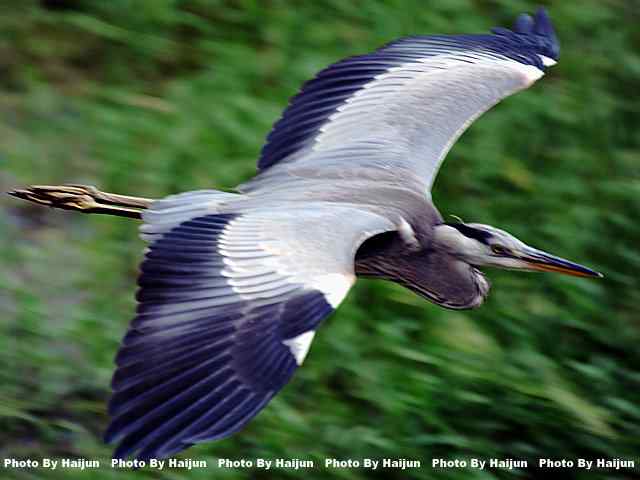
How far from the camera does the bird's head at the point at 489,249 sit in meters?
4.62

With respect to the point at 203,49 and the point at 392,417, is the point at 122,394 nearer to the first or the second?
the point at 392,417

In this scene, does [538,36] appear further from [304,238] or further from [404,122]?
[304,238]

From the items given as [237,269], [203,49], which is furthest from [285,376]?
[203,49]

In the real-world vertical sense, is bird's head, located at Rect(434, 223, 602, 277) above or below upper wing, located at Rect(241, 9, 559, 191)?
below

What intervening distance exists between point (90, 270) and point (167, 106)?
114 cm

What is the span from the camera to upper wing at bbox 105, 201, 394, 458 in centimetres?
349

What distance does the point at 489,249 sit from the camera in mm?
4660

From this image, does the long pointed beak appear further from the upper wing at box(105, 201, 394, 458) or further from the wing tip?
the wing tip

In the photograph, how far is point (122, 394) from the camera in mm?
3516

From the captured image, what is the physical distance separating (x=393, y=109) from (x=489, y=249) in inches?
26.0

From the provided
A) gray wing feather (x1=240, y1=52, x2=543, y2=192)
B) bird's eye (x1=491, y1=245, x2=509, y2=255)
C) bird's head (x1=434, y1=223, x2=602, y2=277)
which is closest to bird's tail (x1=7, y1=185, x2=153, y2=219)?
gray wing feather (x1=240, y1=52, x2=543, y2=192)

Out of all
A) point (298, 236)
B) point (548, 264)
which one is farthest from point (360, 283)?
point (298, 236)

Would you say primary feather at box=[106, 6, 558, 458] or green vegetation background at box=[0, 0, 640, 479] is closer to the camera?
primary feather at box=[106, 6, 558, 458]

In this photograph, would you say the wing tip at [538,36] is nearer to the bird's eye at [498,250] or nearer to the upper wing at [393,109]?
the upper wing at [393,109]
